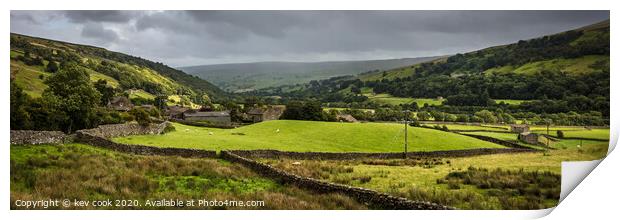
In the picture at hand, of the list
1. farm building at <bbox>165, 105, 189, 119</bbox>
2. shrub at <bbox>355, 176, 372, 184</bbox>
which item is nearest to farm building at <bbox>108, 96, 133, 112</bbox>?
farm building at <bbox>165, 105, 189, 119</bbox>

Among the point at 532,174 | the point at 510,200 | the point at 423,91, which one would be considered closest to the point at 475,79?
the point at 423,91

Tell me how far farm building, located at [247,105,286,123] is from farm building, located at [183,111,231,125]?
3511 mm

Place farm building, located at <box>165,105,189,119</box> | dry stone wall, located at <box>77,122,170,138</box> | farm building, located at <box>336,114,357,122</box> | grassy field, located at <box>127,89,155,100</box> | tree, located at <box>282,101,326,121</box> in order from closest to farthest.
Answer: dry stone wall, located at <box>77,122,170,138</box>, tree, located at <box>282,101,326,121</box>, farm building, located at <box>336,114,357,122</box>, grassy field, located at <box>127,89,155,100</box>, farm building, located at <box>165,105,189,119</box>

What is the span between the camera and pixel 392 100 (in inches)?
1839

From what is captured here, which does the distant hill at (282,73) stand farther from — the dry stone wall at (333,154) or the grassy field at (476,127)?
the dry stone wall at (333,154)

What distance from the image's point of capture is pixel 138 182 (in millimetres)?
13312

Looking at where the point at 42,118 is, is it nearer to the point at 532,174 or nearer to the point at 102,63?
the point at 102,63

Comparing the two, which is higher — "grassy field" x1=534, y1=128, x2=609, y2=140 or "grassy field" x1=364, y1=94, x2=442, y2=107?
"grassy field" x1=364, y1=94, x2=442, y2=107

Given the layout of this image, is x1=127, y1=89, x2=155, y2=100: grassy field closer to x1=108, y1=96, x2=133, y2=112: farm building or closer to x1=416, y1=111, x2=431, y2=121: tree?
x1=108, y1=96, x2=133, y2=112: farm building

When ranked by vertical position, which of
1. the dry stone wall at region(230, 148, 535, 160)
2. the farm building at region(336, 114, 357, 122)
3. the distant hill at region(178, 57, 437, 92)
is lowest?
the dry stone wall at region(230, 148, 535, 160)

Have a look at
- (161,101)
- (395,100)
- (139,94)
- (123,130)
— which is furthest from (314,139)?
(161,101)

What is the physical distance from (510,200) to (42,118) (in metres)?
18.1

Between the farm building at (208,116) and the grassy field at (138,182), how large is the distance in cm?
3605

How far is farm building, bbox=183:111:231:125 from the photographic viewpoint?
174 feet
